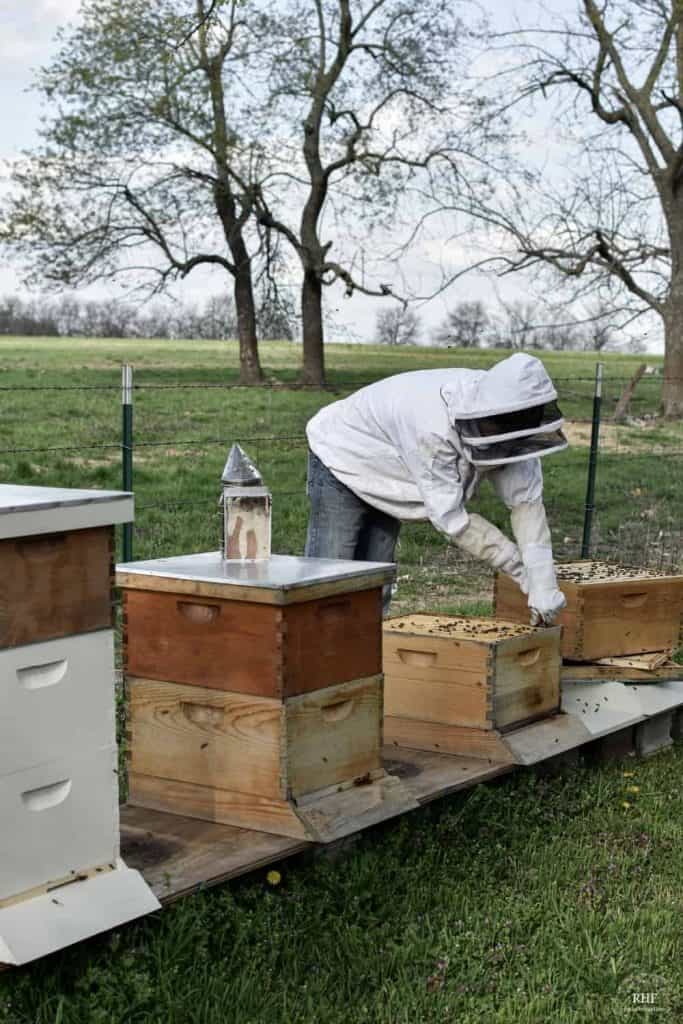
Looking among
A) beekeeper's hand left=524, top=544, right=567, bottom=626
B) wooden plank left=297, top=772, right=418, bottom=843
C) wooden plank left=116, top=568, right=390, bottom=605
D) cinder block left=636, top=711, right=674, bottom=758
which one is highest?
wooden plank left=116, top=568, right=390, bottom=605

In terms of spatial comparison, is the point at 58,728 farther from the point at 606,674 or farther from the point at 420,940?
the point at 606,674

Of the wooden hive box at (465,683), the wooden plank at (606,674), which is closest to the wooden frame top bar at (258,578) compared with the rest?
the wooden hive box at (465,683)

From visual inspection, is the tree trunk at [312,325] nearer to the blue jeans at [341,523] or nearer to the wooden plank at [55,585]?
the blue jeans at [341,523]

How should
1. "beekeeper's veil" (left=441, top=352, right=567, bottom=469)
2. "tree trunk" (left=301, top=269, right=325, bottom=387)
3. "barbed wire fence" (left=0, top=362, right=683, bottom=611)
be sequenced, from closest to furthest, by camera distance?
"beekeeper's veil" (left=441, top=352, right=567, bottom=469)
"barbed wire fence" (left=0, top=362, right=683, bottom=611)
"tree trunk" (left=301, top=269, right=325, bottom=387)

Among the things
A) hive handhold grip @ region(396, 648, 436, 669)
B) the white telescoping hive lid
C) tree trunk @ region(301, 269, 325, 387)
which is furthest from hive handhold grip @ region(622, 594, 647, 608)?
tree trunk @ region(301, 269, 325, 387)

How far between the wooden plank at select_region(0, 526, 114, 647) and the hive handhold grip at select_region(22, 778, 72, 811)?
352mm

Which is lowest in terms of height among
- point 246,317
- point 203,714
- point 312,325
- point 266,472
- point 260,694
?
point 266,472

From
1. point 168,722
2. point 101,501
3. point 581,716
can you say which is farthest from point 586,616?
point 101,501

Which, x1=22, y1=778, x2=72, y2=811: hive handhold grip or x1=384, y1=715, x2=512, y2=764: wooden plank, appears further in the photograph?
x1=384, y1=715, x2=512, y2=764: wooden plank

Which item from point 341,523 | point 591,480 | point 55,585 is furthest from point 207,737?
point 591,480

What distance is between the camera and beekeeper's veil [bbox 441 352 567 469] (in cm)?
429

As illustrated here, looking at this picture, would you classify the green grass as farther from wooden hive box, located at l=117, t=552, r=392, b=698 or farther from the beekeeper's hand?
the beekeeper's hand

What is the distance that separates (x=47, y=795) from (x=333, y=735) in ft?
3.34

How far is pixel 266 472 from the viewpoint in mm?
12547
